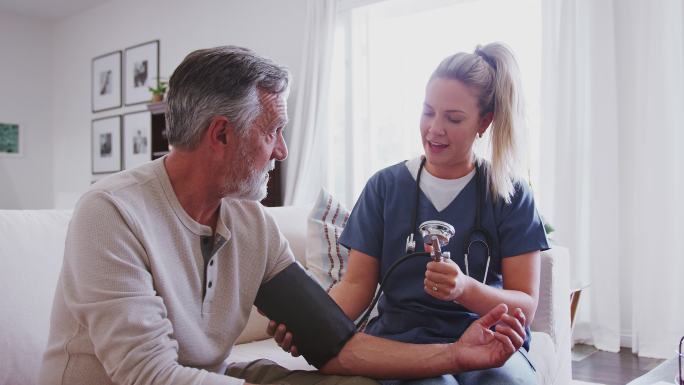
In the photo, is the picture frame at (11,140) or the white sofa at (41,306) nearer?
the white sofa at (41,306)

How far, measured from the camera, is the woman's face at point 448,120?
4.97 feet

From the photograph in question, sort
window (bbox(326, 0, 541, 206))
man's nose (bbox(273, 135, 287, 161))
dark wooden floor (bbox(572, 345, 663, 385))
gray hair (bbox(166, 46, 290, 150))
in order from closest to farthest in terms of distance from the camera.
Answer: gray hair (bbox(166, 46, 290, 150))
man's nose (bbox(273, 135, 287, 161))
dark wooden floor (bbox(572, 345, 663, 385))
window (bbox(326, 0, 541, 206))

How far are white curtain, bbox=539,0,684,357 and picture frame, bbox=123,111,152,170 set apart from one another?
393 centimetres

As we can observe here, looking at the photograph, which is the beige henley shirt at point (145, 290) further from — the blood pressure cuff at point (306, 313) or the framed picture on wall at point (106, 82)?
the framed picture on wall at point (106, 82)

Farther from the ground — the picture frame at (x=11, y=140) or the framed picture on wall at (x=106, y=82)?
the framed picture on wall at (x=106, y=82)

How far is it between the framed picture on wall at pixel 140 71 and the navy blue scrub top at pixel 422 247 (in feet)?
16.0

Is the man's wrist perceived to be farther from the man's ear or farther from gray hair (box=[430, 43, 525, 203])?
the man's ear

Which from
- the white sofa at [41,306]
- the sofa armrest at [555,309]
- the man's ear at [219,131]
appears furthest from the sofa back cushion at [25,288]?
the sofa armrest at [555,309]

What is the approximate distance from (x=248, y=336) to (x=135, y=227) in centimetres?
109

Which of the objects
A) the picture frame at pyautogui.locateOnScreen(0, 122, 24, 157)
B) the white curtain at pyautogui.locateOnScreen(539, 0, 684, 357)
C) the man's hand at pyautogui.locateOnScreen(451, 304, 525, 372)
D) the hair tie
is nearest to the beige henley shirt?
the man's hand at pyautogui.locateOnScreen(451, 304, 525, 372)

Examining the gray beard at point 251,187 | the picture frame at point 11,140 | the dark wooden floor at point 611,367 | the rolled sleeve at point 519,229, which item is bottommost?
the dark wooden floor at point 611,367

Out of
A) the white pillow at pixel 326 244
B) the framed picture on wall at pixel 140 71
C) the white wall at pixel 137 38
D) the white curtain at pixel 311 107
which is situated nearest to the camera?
the white pillow at pixel 326 244

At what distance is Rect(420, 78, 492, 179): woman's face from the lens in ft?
4.97

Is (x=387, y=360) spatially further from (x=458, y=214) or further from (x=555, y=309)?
(x=555, y=309)
